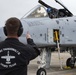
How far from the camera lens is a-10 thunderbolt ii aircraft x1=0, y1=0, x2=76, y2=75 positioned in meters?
11.1

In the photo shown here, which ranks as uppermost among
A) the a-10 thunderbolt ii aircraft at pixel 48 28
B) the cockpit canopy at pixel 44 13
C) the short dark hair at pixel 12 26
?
the short dark hair at pixel 12 26

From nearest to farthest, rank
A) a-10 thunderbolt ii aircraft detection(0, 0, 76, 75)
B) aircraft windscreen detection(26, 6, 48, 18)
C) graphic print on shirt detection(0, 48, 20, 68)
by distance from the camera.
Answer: graphic print on shirt detection(0, 48, 20, 68) < a-10 thunderbolt ii aircraft detection(0, 0, 76, 75) < aircraft windscreen detection(26, 6, 48, 18)

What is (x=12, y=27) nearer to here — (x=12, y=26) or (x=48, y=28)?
(x=12, y=26)

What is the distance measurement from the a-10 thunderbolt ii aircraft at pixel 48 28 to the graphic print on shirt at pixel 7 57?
7185 mm

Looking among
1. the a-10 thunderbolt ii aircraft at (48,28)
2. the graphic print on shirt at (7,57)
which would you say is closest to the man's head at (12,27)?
the graphic print on shirt at (7,57)

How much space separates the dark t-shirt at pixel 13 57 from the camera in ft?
11.0

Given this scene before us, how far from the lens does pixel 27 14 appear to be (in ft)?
39.7

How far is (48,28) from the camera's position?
37.1 ft

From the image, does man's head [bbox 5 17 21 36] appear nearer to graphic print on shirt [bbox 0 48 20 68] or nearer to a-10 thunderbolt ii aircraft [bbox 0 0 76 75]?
graphic print on shirt [bbox 0 48 20 68]

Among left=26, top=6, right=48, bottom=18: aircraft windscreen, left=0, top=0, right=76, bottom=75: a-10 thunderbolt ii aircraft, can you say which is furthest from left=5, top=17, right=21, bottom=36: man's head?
left=26, top=6, right=48, bottom=18: aircraft windscreen

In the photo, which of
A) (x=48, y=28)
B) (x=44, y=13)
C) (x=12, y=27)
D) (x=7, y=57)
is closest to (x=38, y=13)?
(x=44, y=13)

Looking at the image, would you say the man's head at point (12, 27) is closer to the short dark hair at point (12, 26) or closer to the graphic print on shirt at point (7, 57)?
the short dark hair at point (12, 26)

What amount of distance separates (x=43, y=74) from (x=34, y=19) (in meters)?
2.27

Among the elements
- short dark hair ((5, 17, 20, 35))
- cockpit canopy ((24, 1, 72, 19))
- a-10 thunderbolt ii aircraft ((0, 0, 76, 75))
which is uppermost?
short dark hair ((5, 17, 20, 35))
